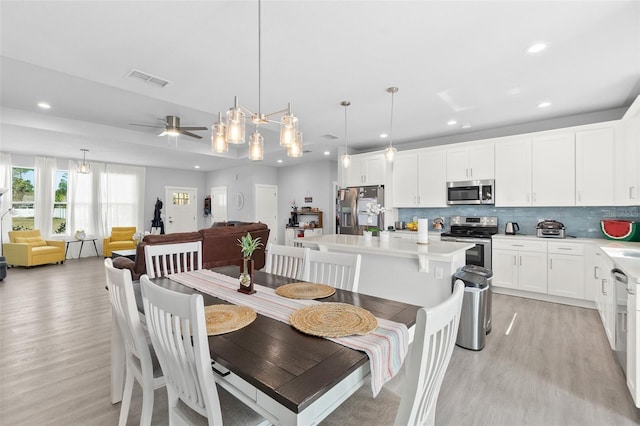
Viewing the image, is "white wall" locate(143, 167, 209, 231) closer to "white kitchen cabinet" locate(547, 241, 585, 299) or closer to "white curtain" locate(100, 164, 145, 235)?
"white curtain" locate(100, 164, 145, 235)

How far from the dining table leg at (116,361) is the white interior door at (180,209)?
8.14m

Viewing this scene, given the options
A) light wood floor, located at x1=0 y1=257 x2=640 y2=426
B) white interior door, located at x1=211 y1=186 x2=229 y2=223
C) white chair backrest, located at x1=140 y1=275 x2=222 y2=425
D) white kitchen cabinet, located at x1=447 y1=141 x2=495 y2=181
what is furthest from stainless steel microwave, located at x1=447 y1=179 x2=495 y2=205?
white interior door, located at x1=211 y1=186 x2=229 y2=223

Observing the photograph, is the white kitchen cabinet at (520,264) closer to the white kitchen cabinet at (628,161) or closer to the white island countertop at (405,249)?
the white kitchen cabinet at (628,161)

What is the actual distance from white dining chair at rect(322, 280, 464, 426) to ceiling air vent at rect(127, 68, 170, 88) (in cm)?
321

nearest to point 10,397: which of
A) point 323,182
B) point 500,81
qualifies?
point 500,81

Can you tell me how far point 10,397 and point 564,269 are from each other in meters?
5.63

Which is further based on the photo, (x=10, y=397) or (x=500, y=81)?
(x=500, y=81)

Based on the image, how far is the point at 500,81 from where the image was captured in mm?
3037

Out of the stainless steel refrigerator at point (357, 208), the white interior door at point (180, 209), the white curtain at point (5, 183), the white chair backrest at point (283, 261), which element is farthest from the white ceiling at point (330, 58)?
the white interior door at point (180, 209)

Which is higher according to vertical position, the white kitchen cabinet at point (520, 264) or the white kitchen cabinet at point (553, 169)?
the white kitchen cabinet at point (553, 169)

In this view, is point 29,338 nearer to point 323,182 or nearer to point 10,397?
point 10,397

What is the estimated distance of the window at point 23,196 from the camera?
6926 mm

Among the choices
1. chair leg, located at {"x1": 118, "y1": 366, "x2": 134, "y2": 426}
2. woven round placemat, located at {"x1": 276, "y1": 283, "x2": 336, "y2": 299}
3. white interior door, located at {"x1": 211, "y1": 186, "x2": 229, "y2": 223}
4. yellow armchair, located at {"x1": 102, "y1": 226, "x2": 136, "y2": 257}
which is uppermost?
white interior door, located at {"x1": 211, "y1": 186, "x2": 229, "y2": 223}

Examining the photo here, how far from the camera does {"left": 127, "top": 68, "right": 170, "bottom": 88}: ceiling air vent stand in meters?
2.76
